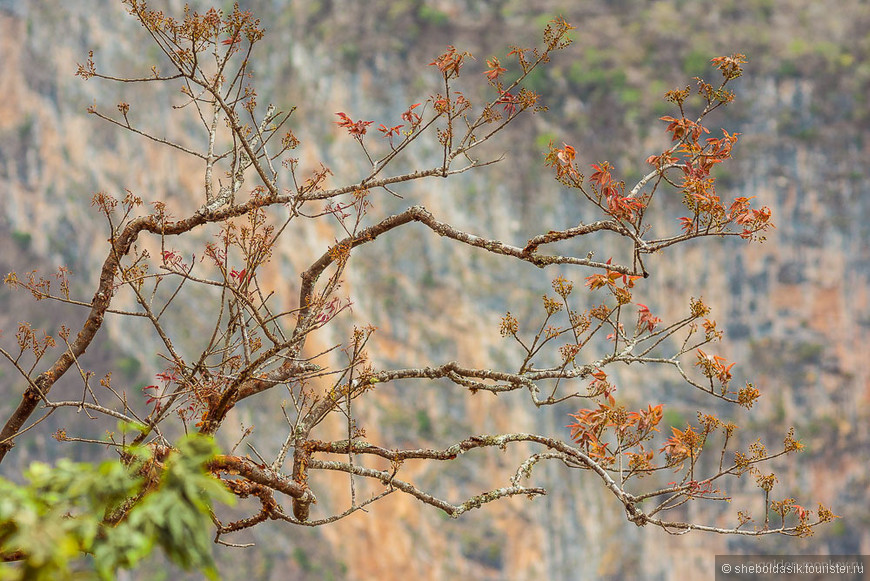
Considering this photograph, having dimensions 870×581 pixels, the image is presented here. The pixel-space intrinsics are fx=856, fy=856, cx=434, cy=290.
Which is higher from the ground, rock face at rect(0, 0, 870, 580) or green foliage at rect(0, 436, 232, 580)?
rock face at rect(0, 0, 870, 580)

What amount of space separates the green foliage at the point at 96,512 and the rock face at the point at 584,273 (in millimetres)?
10257

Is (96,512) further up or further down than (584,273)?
further down

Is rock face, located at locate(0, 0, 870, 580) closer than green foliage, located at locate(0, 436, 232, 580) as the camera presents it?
No

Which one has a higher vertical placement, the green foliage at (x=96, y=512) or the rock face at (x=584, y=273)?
the rock face at (x=584, y=273)

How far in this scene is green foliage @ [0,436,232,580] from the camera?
0.79 metres

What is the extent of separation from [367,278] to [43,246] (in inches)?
231

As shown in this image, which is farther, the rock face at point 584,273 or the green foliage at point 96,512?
the rock face at point 584,273

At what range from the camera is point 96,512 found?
918mm

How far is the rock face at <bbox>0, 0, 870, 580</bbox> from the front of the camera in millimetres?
11125

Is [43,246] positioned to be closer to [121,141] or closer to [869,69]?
[121,141]

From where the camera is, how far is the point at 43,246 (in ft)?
45.8

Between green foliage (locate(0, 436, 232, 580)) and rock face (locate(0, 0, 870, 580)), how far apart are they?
10257mm

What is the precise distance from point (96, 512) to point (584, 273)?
10760mm

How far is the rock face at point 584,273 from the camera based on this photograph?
36.5 feet
